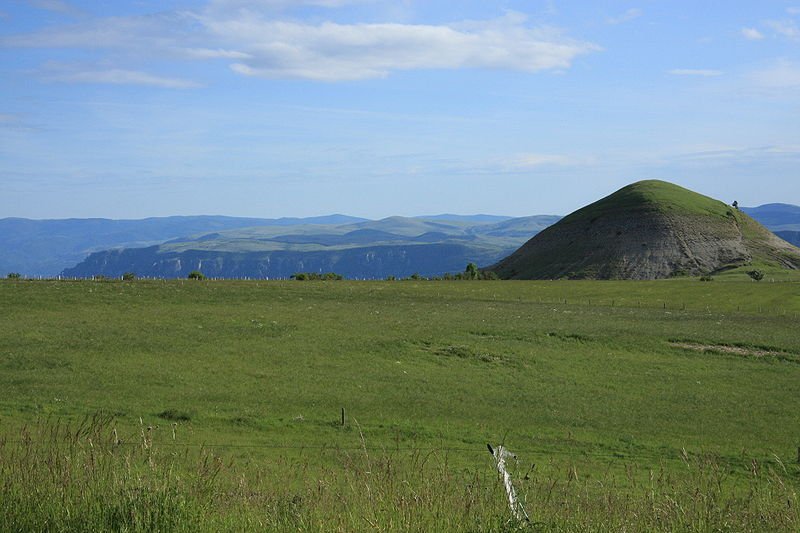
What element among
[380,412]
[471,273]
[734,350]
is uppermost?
[471,273]

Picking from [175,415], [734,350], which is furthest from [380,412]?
[734,350]

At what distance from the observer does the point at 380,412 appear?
35906mm

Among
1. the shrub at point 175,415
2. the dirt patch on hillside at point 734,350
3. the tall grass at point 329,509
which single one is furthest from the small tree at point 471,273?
the tall grass at point 329,509

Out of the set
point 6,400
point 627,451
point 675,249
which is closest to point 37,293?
point 6,400

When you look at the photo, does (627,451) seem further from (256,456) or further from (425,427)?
(256,456)

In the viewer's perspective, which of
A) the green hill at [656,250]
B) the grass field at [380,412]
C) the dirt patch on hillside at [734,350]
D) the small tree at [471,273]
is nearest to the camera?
the grass field at [380,412]

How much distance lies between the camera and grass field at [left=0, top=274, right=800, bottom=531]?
9.78 metres

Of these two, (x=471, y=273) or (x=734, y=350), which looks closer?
(x=734, y=350)

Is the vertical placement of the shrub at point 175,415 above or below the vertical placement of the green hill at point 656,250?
below

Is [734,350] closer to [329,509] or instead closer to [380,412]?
[380,412]

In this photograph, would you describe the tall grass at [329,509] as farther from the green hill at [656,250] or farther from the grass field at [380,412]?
the green hill at [656,250]

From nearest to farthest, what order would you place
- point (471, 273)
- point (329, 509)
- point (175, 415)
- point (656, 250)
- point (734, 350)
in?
point (329, 509) < point (175, 415) < point (734, 350) < point (471, 273) < point (656, 250)

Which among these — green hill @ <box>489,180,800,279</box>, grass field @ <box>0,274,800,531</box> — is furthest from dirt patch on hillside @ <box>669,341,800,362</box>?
green hill @ <box>489,180,800,279</box>

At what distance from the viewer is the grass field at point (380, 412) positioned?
9781 millimetres
